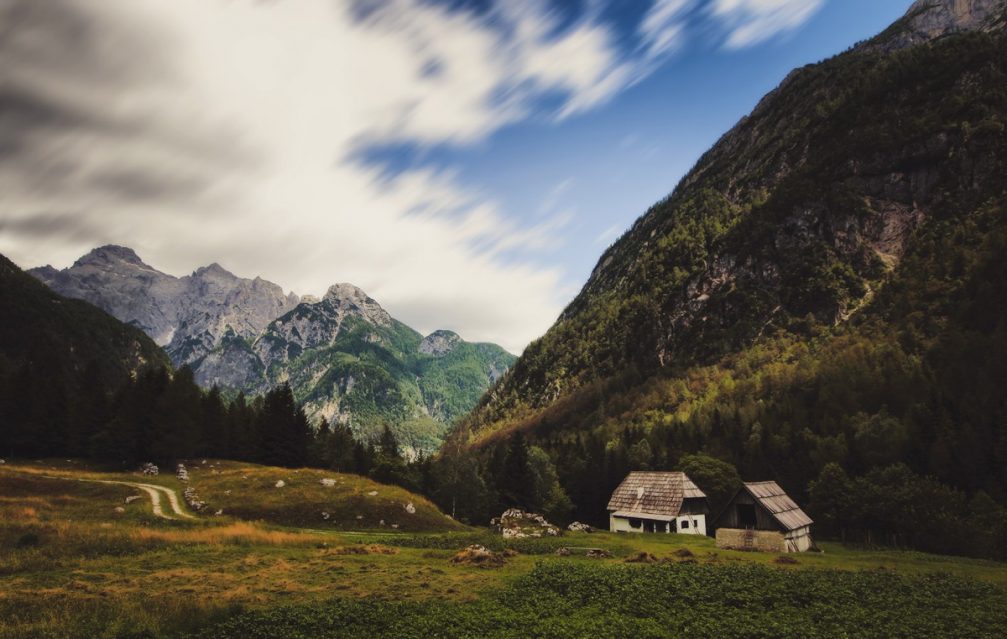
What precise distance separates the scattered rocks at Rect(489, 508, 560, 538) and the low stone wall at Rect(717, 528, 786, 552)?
21.1 meters

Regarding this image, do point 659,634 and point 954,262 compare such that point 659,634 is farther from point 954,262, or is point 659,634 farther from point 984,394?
point 954,262

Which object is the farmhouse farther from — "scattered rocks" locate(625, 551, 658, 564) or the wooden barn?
"scattered rocks" locate(625, 551, 658, 564)

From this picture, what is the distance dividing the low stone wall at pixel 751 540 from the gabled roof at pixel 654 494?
61.5ft

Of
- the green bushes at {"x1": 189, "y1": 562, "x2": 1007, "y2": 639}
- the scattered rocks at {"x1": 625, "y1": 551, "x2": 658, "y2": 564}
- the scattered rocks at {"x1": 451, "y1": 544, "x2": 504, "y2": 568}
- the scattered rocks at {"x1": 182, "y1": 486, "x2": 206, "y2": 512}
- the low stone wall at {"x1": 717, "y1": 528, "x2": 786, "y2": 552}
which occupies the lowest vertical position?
the low stone wall at {"x1": 717, "y1": 528, "x2": 786, "y2": 552}

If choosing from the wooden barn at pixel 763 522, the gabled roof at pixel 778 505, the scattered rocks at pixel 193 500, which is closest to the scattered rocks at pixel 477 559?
the wooden barn at pixel 763 522

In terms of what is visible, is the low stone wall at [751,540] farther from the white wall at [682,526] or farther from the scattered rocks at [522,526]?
the scattered rocks at [522,526]

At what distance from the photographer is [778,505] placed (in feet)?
227

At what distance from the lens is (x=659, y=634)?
22766mm

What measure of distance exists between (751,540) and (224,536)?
53654 mm

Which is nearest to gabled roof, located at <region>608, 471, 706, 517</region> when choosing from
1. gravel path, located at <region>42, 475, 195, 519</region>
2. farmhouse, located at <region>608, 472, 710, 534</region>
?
farmhouse, located at <region>608, 472, 710, 534</region>

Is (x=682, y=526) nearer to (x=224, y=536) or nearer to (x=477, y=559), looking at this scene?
(x=477, y=559)

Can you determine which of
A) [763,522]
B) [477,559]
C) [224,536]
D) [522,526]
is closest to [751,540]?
[763,522]

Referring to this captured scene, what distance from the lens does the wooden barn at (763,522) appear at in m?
57.6

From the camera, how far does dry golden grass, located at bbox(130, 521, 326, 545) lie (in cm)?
3834
